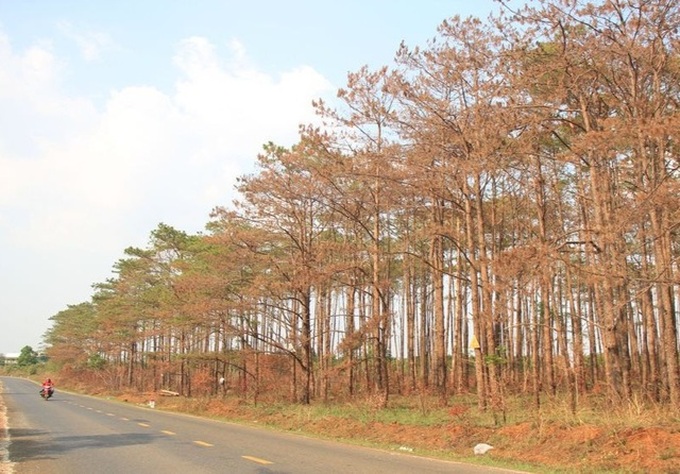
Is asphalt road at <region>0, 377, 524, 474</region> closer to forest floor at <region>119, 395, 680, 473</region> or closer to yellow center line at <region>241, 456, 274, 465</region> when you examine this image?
yellow center line at <region>241, 456, 274, 465</region>

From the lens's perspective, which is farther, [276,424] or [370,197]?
[370,197]

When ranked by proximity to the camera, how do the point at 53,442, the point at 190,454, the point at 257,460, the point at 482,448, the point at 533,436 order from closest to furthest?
the point at 257,460 → the point at 190,454 → the point at 533,436 → the point at 482,448 → the point at 53,442

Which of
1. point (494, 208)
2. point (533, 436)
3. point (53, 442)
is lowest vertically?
point (53, 442)

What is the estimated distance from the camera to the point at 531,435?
12.8 m

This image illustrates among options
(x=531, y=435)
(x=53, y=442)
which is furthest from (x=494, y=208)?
(x=53, y=442)

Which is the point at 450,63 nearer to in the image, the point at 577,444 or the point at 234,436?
the point at 577,444

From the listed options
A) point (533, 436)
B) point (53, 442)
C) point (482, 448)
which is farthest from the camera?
point (53, 442)

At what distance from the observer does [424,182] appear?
19.2 m

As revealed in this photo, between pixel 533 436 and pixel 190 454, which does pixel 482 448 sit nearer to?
pixel 533 436

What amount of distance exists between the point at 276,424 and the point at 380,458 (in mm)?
10742

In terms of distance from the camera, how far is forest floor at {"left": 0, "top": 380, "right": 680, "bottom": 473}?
10.4 meters

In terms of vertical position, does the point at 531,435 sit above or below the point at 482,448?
above

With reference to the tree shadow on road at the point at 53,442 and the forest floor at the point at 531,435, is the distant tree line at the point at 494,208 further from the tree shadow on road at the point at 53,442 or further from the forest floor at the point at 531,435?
the tree shadow on road at the point at 53,442

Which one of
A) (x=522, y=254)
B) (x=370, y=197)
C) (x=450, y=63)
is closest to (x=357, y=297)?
(x=370, y=197)
